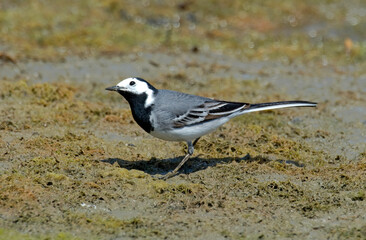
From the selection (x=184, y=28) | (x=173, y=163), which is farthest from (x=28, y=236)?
(x=184, y=28)

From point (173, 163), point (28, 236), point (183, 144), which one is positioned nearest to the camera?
point (28, 236)

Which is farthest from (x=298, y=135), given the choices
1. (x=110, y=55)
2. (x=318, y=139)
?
(x=110, y=55)

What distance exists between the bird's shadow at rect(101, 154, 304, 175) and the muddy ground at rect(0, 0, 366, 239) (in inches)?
1.0

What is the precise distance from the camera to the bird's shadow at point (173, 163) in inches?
318

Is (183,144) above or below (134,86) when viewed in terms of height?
below

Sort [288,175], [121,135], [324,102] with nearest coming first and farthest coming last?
1. [288,175]
2. [121,135]
3. [324,102]

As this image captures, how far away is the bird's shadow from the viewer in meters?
8.09

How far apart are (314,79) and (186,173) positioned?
18.1 feet

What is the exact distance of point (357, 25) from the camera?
16.2 m

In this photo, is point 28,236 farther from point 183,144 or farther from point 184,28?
point 184,28

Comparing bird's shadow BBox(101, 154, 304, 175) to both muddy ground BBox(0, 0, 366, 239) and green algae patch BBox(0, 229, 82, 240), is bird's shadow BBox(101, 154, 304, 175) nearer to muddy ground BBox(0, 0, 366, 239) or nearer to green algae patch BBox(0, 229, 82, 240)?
muddy ground BBox(0, 0, 366, 239)

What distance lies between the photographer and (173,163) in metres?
8.36

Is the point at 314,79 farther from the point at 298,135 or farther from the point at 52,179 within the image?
the point at 52,179

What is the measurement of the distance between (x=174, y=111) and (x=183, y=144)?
1.26 meters
